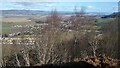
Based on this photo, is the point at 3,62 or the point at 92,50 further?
the point at 92,50

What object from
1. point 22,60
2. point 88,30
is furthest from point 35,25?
point 88,30

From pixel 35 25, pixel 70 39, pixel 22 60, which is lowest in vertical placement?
pixel 22 60

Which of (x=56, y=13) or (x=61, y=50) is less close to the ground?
(x=56, y=13)

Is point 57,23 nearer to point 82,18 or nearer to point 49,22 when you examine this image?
point 49,22

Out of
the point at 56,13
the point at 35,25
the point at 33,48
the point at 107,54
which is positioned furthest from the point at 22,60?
the point at 107,54

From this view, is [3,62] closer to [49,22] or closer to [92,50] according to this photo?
[49,22]

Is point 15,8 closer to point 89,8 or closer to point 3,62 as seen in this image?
point 3,62

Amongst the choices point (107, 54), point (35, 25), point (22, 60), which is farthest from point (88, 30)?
point (22, 60)

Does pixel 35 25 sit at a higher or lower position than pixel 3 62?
higher
